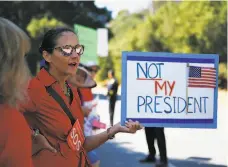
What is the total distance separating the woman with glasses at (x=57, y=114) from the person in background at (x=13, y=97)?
681mm

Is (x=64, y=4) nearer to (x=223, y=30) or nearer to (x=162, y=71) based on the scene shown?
(x=223, y=30)

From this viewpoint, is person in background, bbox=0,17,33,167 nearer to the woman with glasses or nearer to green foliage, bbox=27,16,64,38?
the woman with glasses

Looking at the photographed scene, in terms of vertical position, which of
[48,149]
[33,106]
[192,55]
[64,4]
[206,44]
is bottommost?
[48,149]

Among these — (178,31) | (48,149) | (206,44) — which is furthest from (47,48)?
(178,31)

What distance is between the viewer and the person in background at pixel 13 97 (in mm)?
1534

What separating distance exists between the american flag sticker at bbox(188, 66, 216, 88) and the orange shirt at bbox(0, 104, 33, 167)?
1880 millimetres

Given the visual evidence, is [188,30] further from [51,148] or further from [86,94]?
[51,148]

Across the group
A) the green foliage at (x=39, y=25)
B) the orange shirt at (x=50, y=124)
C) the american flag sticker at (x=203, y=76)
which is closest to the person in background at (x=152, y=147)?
the american flag sticker at (x=203, y=76)

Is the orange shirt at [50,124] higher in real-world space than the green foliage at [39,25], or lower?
lower

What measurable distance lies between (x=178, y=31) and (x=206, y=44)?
3328 mm

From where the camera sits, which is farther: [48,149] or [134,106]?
[134,106]

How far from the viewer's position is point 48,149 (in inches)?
93.3

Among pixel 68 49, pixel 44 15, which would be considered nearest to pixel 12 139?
pixel 68 49

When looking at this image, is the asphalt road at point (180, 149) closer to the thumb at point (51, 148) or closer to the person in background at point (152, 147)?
the person in background at point (152, 147)
